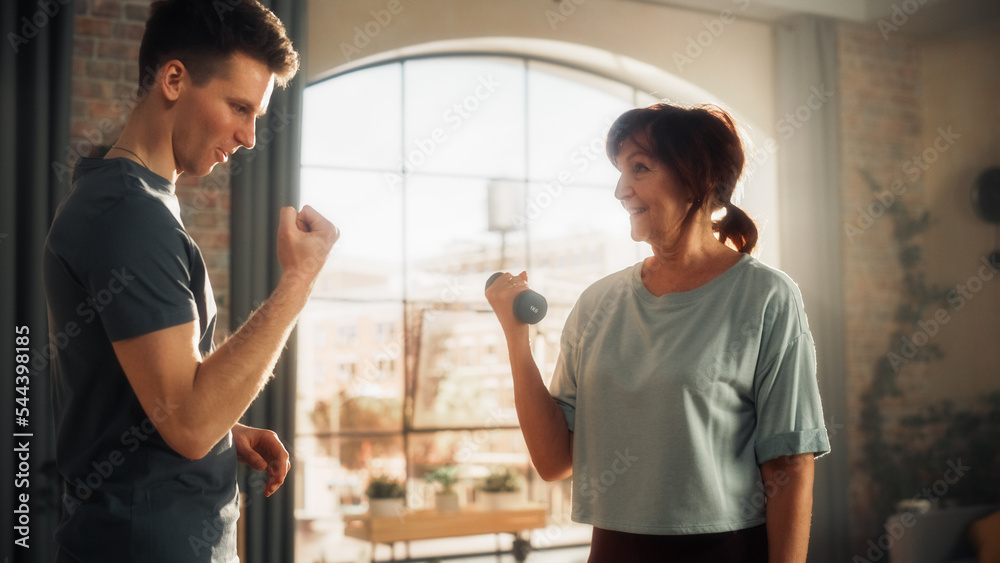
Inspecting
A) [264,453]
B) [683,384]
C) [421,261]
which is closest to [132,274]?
[264,453]

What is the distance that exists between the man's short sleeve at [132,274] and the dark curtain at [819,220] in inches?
171

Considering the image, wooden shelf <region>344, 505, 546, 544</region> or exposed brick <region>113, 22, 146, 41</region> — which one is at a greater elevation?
exposed brick <region>113, 22, 146, 41</region>

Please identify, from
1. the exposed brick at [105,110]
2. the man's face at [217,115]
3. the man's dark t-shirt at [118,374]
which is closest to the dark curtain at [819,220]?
the exposed brick at [105,110]

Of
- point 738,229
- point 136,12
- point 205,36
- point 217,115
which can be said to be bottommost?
point 738,229

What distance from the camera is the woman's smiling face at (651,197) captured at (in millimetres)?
1538

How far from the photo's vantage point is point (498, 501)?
434cm

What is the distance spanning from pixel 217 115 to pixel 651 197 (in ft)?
2.69

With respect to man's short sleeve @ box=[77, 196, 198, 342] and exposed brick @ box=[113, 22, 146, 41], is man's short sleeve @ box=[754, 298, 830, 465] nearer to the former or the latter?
man's short sleeve @ box=[77, 196, 198, 342]

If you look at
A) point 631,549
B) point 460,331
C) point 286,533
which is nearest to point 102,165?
point 631,549

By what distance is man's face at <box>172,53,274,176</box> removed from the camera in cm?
121

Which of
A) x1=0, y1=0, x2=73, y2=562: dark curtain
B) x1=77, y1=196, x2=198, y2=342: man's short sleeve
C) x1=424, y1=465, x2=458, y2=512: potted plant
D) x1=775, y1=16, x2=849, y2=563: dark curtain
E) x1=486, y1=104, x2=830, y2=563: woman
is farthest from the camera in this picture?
x1=775, y1=16, x2=849, y2=563: dark curtain

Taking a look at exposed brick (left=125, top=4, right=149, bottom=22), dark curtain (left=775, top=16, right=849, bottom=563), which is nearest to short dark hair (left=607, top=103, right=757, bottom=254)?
exposed brick (left=125, top=4, right=149, bottom=22)

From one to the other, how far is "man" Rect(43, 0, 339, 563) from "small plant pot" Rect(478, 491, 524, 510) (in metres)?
3.30

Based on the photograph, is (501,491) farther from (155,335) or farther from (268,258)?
(155,335)
